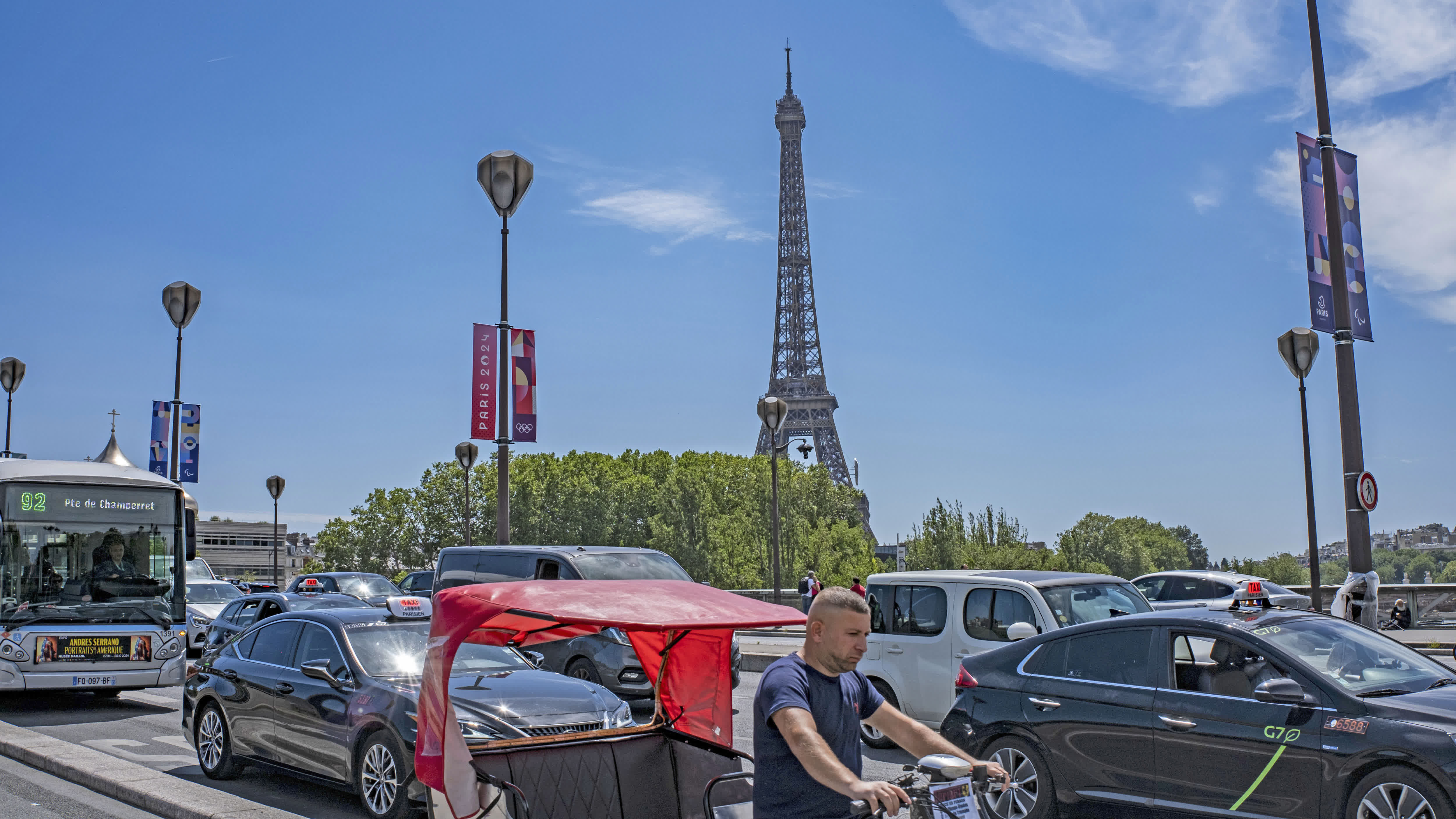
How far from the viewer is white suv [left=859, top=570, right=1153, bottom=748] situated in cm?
1059

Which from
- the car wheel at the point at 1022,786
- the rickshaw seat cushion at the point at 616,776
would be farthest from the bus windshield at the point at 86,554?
the car wheel at the point at 1022,786

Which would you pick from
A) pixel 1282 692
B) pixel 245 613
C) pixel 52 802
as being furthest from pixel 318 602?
pixel 1282 692

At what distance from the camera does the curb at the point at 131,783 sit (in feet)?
25.4

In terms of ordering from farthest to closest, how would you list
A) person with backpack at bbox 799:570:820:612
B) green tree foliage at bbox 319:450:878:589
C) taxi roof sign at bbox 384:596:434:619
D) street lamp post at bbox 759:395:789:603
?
green tree foliage at bbox 319:450:878:589, person with backpack at bbox 799:570:820:612, street lamp post at bbox 759:395:789:603, taxi roof sign at bbox 384:596:434:619

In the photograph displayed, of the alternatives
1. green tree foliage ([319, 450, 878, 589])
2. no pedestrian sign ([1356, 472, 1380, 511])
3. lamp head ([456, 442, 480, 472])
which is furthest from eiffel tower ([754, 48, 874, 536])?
no pedestrian sign ([1356, 472, 1380, 511])

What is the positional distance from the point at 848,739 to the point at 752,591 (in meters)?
34.0

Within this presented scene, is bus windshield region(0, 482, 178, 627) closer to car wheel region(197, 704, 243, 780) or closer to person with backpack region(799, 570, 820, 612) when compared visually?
car wheel region(197, 704, 243, 780)

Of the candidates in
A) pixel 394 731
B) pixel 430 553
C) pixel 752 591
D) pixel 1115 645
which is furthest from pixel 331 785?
pixel 430 553

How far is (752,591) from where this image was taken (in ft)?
124

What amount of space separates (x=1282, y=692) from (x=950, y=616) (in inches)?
183

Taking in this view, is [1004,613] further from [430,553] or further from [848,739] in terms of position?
[430,553]

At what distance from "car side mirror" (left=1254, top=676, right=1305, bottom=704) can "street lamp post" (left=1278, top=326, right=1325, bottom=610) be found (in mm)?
19774

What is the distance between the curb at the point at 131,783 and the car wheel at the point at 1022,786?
14.8 feet

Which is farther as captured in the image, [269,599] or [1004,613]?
[269,599]
